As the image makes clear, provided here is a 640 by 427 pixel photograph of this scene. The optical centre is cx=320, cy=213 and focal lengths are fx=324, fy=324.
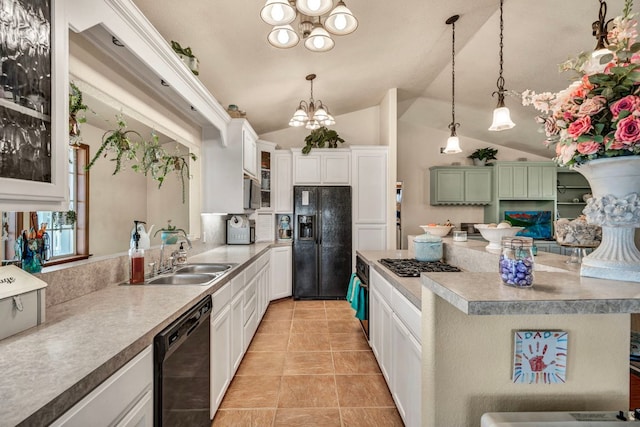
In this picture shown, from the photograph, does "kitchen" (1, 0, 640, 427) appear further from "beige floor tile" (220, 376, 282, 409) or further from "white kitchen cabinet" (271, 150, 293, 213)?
"beige floor tile" (220, 376, 282, 409)

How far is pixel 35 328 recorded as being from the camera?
3.85 feet

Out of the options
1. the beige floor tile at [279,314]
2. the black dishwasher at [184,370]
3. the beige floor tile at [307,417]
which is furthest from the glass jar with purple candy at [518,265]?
the beige floor tile at [279,314]

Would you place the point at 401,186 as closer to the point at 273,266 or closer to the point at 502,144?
the point at 502,144

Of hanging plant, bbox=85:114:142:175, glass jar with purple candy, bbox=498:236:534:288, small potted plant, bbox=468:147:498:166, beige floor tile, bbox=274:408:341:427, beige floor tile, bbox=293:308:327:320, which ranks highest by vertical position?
small potted plant, bbox=468:147:498:166

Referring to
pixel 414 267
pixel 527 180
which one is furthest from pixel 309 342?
pixel 527 180

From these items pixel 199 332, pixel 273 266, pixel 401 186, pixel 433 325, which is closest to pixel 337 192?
pixel 273 266

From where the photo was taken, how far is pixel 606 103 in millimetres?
958

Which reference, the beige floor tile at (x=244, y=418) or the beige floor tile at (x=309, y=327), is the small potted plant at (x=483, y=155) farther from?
the beige floor tile at (x=244, y=418)

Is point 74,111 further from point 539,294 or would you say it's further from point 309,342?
point 309,342

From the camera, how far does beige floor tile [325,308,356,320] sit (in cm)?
412

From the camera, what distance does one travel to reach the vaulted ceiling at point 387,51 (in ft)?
8.50

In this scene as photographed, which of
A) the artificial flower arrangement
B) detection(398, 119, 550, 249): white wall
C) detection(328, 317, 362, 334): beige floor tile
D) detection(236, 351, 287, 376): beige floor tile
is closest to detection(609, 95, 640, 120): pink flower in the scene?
the artificial flower arrangement

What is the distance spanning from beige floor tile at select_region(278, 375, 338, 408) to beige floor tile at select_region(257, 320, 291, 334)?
103 cm

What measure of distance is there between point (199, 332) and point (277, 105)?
12.2 ft
